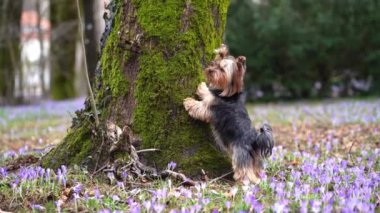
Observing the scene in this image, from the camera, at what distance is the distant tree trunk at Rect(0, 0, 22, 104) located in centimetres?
2212

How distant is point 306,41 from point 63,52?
476 inches

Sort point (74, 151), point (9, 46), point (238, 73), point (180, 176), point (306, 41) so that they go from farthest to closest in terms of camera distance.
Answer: point (9, 46)
point (306, 41)
point (74, 151)
point (238, 73)
point (180, 176)

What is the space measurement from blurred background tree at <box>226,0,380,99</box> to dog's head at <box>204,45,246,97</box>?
14054 millimetres

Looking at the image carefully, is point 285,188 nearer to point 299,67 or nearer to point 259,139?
point 259,139

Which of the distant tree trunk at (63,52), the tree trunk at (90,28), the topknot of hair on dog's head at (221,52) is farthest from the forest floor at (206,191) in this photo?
the distant tree trunk at (63,52)

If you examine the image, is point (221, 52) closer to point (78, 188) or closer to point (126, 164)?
point (126, 164)

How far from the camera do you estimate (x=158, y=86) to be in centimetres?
546

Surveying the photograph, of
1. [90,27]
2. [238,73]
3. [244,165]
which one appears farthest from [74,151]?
[90,27]

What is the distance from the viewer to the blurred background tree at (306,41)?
19422 mm

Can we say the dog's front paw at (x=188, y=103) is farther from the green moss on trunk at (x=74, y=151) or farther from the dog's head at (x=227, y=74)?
the green moss on trunk at (x=74, y=151)

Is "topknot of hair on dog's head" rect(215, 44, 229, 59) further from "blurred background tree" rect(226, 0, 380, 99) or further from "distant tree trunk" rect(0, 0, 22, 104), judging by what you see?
"distant tree trunk" rect(0, 0, 22, 104)

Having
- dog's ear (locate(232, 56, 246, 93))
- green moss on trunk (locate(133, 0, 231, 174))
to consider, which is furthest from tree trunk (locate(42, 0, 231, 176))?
dog's ear (locate(232, 56, 246, 93))

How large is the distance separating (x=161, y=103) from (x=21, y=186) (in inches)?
60.1

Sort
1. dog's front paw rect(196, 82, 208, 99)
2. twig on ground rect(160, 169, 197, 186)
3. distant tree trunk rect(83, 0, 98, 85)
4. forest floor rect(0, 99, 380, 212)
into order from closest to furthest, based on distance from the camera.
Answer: forest floor rect(0, 99, 380, 212) < twig on ground rect(160, 169, 197, 186) < dog's front paw rect(196, 82, 208, 99) < distant tree trunk rect(83, 0, 98, 85)
